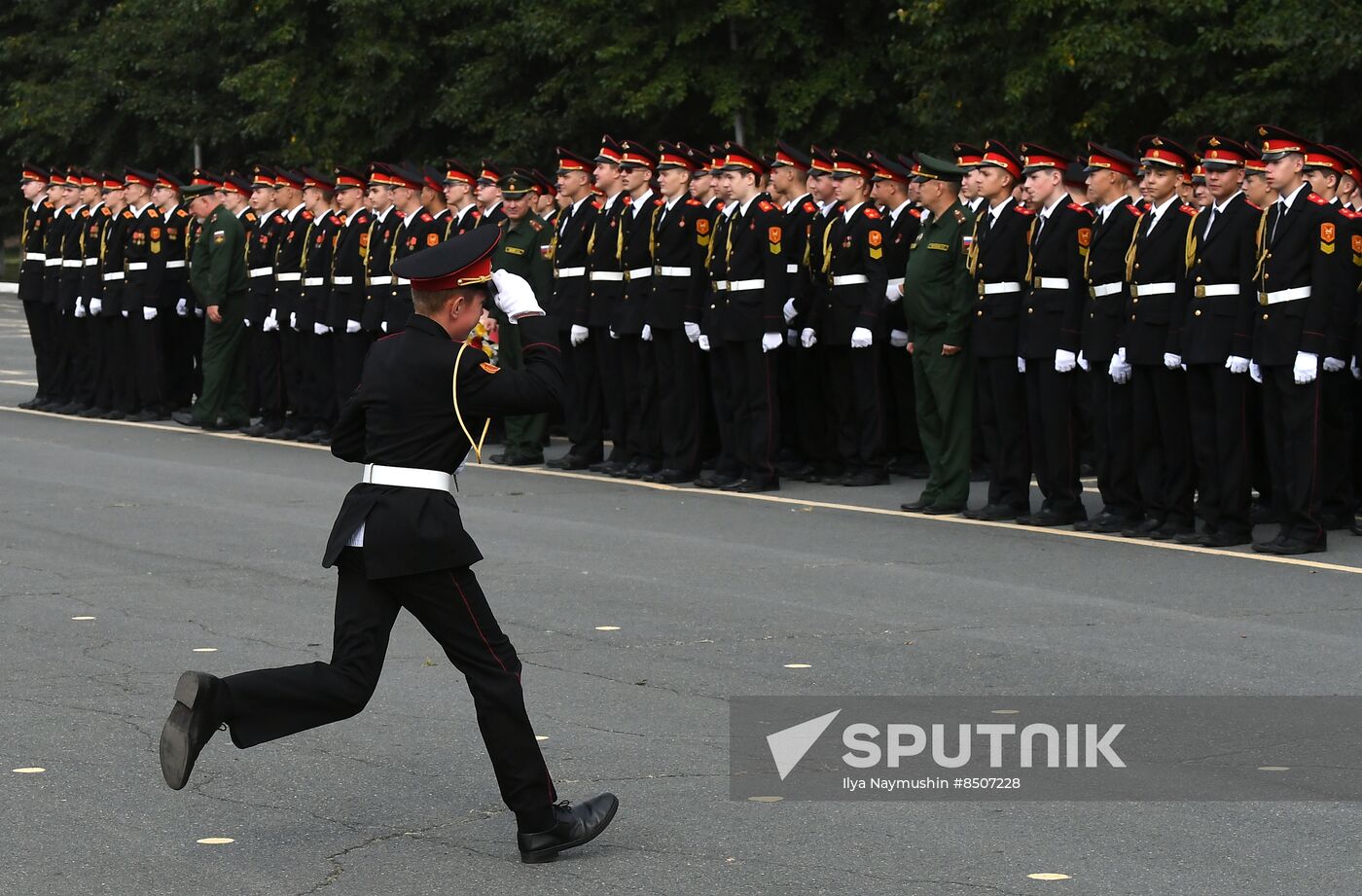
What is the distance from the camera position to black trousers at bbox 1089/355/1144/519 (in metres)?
13.0

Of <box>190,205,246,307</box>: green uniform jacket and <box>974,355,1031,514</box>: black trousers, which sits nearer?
<box>974,355,1031,514</box>: black trousers

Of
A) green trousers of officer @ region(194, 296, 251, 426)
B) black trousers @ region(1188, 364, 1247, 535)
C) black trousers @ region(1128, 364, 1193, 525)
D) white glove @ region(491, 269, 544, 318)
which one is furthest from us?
green trousers of officer @ region(194, 296, 251, 426)

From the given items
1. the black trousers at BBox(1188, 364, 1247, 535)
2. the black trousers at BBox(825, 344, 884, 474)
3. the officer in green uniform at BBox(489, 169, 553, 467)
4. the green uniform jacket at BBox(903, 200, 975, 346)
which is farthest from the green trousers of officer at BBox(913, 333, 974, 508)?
the officer in green uniform at BBox(489, 169, 553, 467)

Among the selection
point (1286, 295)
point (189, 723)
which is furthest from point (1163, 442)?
point (189, 723)

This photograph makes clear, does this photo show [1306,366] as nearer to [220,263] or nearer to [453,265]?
[453,265]

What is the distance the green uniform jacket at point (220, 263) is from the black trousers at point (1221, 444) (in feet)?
33.3

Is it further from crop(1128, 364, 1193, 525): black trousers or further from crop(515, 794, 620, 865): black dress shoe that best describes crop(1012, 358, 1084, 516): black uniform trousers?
crop(515, 794, 620, 865): black dress shoe

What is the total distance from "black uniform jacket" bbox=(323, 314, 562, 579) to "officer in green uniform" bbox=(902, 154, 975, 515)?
775 centimetres

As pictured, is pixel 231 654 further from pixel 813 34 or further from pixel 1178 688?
pixel 813 34

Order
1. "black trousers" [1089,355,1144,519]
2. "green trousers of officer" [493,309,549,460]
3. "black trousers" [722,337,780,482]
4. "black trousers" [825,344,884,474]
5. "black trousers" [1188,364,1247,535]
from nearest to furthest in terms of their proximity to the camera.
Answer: "black trousers" [1188,364,1247,535]
"black trousers" [1089,355,1144,519]
"black trousers" [722,337,780,482]
"black trousers" [825,344,884,474]
"green trousers of officer" [493,309,549,460]

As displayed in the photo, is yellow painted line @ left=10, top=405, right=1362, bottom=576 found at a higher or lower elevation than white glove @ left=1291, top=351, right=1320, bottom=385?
lower

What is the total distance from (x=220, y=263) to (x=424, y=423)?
14024mm

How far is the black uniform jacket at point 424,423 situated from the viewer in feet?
20.5

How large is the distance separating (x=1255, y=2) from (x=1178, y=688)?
19.2 metres
